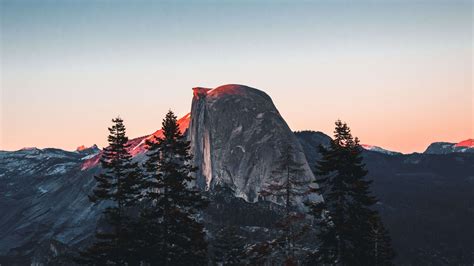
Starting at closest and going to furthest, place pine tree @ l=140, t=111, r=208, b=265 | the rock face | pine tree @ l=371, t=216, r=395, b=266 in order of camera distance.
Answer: pine tree @ l=140, t=111, r=208, b=265 → pine tree @ l=371, t=216, r=395, b=266 → the rock face

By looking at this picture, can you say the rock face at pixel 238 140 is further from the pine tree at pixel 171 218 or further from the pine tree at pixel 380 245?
the pine tree at pixel 171 218

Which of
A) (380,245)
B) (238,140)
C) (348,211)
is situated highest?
(238,140)

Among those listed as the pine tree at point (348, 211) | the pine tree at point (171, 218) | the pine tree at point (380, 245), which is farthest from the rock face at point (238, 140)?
the pine tree at point (171, 218)

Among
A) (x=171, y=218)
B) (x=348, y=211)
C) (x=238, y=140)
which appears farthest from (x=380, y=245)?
(x=238, y=140)

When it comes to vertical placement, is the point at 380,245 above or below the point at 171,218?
below

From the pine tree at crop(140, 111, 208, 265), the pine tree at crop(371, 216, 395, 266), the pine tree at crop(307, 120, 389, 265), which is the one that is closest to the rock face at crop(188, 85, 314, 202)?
the pine tree at crop(371, 216, 395, 266)

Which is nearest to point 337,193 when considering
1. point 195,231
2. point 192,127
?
point 195,231

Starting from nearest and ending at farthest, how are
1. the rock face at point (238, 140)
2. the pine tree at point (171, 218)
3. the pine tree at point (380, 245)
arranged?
the pine tree at point (171, 218) < the pine tree at point (380, 245) < the rock face at point (238, 140)

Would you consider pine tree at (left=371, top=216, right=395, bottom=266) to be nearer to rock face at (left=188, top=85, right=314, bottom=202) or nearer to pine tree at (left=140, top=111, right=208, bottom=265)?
pine tree at (left=140, top=111, right=208, bottom=265)

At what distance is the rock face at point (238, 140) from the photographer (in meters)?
172

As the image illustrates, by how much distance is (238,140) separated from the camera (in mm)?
181250

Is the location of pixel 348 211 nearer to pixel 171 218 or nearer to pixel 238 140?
pixel 171 218

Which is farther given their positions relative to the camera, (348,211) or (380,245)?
(380,245)

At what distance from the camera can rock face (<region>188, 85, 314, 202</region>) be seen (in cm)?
17188
